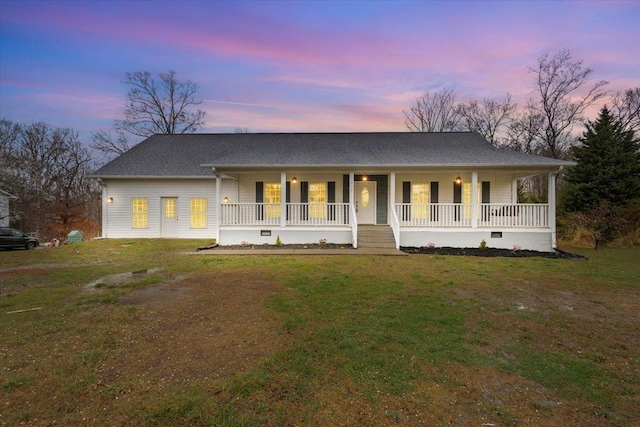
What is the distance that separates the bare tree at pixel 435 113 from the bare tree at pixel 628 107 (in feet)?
38.6

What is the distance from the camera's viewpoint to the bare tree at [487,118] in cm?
2838

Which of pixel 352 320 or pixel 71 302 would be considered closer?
pixel 352 320

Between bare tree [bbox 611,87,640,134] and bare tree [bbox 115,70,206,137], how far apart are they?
35660 mm

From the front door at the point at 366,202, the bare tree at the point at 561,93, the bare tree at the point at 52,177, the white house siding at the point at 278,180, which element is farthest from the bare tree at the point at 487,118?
the bare tree at the point at 52,177

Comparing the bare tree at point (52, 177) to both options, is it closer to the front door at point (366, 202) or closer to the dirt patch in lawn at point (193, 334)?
the dirt patch in lawn at point (193, 334)

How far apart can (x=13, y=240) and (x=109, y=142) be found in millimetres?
12435

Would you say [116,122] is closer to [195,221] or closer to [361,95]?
[195,221]

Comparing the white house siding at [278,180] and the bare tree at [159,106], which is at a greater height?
the bare tree at [159,106]

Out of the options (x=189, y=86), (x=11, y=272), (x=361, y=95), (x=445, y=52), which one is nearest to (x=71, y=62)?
(x=189, y=86)

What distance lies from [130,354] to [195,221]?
13.0 metres

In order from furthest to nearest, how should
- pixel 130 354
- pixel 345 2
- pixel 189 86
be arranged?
1. pixel 189 86
2. pixel 345 2
3. pixel 130 354

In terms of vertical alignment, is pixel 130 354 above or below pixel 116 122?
below

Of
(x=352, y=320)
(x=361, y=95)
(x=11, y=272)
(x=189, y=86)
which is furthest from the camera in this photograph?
(x=189, y=86)

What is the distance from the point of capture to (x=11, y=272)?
8.52 meters
